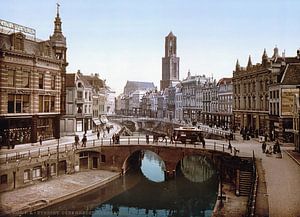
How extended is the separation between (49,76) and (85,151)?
392 inches

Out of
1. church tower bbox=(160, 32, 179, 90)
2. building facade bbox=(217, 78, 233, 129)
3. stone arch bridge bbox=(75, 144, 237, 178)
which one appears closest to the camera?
stone arch bridge bbox=(75, 144, 237, 178)

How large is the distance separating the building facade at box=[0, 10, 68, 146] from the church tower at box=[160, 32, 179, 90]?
8390 centimetres

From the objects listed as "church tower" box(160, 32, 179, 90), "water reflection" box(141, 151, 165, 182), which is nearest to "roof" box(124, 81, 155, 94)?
"church tower" box(160, 32, 179, 90)

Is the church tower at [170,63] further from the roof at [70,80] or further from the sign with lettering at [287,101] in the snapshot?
the sign with lettering at [287,101]

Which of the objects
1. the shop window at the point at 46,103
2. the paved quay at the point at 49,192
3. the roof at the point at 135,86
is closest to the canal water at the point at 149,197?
the paved quay at the point at 49,192

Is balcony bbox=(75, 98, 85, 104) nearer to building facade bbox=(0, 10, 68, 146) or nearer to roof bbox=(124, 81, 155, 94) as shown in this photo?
building facade bbox=(0, 10, 68, 146)

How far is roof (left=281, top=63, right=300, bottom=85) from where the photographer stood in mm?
35969

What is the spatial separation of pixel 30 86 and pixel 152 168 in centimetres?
1816

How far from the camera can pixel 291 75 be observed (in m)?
36.5

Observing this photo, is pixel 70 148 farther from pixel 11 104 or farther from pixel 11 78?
pixel 11 78

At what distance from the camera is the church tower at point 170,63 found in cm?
12269

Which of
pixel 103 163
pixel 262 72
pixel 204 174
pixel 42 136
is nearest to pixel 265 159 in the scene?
pixel 204 174

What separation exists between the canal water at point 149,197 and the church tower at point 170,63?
3396 inches

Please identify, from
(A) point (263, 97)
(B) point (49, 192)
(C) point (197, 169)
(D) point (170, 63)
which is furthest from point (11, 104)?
(D) point (170, 63)
